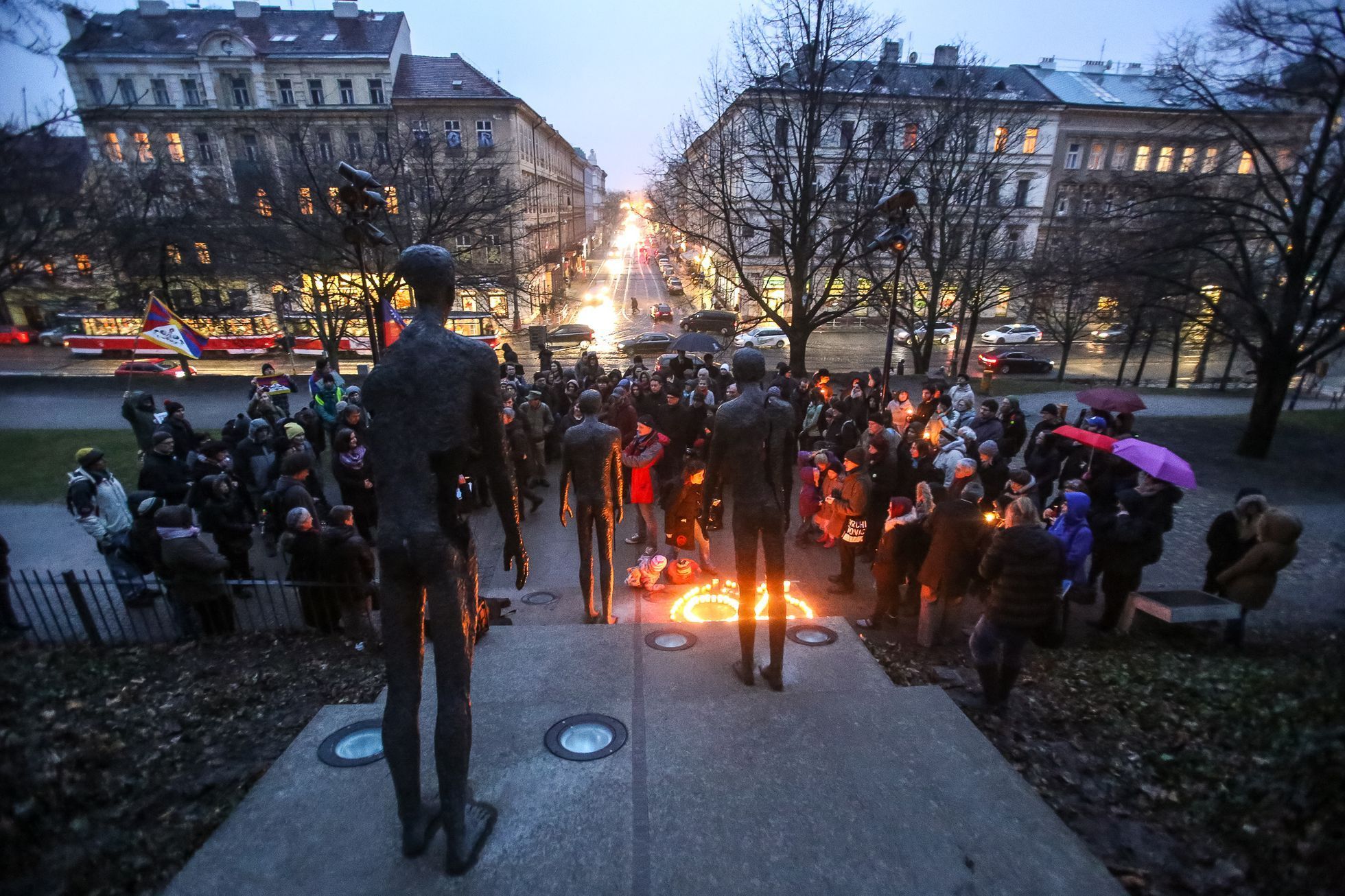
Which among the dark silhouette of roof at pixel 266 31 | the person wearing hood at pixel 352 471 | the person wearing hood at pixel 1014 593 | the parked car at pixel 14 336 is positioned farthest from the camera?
the parked car at pixel 14 336

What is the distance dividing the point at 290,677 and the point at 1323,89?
1847cm

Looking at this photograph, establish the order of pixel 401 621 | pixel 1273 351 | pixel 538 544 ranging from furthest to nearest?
pixel 1273 351 → pixel 538 544 → pixel 401 621

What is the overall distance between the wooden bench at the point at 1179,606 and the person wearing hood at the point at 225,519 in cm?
965

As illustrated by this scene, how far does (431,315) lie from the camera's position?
3059 mm

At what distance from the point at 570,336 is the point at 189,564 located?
30772mm

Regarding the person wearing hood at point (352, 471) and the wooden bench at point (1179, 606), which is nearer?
the wooden bench at point (1179, 606)

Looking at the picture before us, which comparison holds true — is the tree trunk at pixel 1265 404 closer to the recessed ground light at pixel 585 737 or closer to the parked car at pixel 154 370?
the recessed ground light at pixel 585 737

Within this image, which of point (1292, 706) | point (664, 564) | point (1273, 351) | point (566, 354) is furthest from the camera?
A: point (566, 354)

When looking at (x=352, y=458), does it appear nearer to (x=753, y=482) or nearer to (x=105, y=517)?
(x=105, y=517)

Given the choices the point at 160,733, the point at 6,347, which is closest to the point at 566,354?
the point at 160,733

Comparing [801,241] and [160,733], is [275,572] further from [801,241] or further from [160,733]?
[801,241]

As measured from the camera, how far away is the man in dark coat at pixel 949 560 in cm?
592

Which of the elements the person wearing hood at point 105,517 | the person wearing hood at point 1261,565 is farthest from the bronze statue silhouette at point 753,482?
the person wearing hood at point 105,517

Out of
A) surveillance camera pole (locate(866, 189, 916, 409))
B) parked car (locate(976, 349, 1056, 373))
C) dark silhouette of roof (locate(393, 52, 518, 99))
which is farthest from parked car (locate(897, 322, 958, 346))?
dark silhouette of roof (locate(393, 52, 518, 99))
